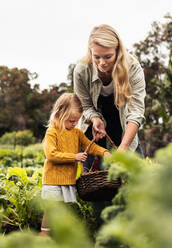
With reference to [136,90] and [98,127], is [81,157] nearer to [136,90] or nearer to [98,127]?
[98,127]

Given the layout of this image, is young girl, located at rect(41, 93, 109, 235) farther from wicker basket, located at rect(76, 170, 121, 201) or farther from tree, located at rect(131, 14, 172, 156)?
tree, located at rect(131, 14, 172, 156)

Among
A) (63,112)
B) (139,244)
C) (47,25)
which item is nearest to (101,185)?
(63,112)

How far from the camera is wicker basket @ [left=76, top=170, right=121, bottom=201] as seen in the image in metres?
1.99

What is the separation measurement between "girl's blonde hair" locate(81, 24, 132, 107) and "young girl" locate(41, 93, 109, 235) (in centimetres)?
40

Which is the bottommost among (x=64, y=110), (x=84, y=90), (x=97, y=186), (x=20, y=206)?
(x=20, y=206)

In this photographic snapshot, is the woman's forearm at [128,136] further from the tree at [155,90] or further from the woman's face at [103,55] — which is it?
the tree at [155,90]

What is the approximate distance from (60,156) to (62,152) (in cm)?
13

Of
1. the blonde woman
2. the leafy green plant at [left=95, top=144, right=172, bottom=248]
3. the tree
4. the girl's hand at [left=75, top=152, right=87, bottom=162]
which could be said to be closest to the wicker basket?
the girl's hand at [left=75, top=152, right=87, bottom=162]

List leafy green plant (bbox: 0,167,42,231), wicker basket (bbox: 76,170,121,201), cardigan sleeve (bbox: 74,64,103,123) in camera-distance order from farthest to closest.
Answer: leafy green plant (bbox: 0,167,42,231), cardigan sleeve (bbox: 74,64,103,123), wicker basket (bbox: 76,170,121,201)

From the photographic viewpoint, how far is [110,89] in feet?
9.29

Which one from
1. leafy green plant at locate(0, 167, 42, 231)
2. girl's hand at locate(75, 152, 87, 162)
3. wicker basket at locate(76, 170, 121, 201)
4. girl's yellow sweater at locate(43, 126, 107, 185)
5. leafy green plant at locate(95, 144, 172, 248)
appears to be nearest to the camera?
leafy green plant at locate(95, 144, 172, 248)

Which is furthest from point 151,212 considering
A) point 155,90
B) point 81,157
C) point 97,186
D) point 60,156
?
point 155,90

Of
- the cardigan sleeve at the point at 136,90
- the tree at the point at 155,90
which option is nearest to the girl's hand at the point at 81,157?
the cardigan sleeve at the point at 136,90

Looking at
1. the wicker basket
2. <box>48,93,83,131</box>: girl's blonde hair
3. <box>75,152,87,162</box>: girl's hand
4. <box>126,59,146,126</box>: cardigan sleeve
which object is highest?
<box>126,59,146,126</box>: cardigan sleeve
